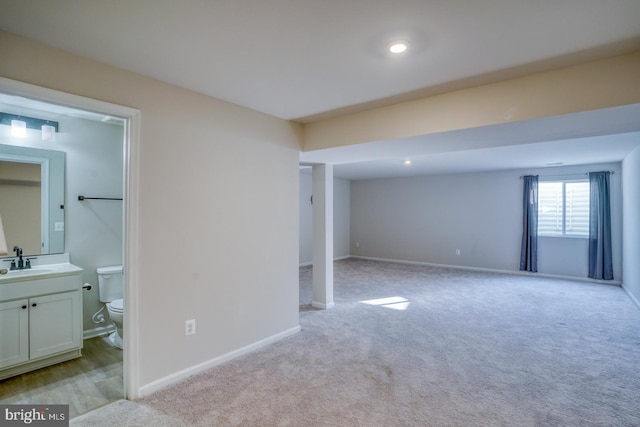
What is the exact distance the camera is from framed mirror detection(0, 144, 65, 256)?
284 cm

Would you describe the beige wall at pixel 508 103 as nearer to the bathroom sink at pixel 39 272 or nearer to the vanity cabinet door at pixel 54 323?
the bathroom sink at pixel 39 272

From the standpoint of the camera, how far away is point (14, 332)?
8.11 ft

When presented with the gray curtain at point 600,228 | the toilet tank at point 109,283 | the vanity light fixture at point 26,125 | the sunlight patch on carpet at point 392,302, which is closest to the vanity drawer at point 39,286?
the toilet tank at point 109,283

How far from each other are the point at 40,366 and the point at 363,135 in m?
3.50

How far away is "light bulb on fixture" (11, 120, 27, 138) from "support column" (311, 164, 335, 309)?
3047mm

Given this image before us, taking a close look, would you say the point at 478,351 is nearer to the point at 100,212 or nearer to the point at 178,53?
the point at 178,53

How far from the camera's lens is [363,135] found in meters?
3.02

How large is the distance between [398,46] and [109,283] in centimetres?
353

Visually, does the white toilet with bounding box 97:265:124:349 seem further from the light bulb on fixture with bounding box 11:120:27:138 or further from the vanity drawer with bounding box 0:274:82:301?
the light bulb on fixture with bounding box 11:120:27:138

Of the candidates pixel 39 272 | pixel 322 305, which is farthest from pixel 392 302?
pixel 39 272

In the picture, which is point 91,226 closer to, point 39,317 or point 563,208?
point 39,317

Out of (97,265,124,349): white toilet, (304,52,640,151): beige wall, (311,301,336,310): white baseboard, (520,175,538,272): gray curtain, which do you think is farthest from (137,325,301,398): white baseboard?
(520,175,538,272): gray curtain

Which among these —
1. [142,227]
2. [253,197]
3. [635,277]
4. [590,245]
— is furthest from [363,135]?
[590,245]

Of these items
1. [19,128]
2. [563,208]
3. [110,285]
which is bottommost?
[110,285]
